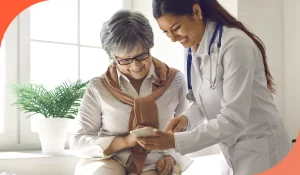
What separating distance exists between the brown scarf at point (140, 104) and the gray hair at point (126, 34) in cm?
12

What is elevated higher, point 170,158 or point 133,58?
point 133,58

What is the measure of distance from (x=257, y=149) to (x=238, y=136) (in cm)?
7

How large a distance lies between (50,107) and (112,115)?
1.51 ft

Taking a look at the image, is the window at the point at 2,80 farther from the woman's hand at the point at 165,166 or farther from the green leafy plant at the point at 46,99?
the woman's hand at the point at 165,166

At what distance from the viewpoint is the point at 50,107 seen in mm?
2006

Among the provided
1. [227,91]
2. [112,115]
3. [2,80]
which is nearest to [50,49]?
[2,80]

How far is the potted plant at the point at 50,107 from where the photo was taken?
6.56 ft

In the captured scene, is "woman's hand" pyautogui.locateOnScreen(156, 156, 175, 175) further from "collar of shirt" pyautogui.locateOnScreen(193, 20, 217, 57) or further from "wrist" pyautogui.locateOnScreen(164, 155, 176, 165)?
"collar of shirt" pyautogui.locateOnScreen(193, 20, 217, 57)

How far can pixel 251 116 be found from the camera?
4.61 feet

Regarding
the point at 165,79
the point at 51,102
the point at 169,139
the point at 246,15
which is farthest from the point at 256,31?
the point at 169,139

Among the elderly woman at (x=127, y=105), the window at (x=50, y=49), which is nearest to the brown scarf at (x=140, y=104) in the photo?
the elderly woman at (x=127, y=105)

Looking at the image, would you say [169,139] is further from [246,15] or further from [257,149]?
[246,15]

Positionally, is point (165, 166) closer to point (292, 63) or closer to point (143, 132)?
point (143, 132)

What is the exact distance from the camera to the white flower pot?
2.00m
